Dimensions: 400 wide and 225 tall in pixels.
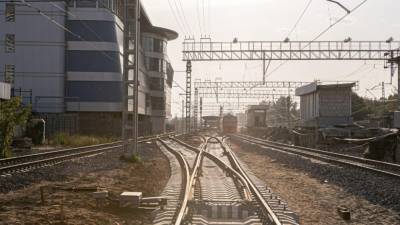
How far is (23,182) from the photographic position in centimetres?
1398

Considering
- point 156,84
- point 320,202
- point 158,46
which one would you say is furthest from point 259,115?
point 320,202

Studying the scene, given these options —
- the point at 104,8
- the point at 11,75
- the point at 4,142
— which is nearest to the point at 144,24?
the point at 104,8

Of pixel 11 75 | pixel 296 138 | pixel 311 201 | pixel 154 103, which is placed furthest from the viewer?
pixel 154 103

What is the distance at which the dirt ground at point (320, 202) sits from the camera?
9.56 m

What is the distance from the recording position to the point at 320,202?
38.5 feet

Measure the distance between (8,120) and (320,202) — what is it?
17535mm

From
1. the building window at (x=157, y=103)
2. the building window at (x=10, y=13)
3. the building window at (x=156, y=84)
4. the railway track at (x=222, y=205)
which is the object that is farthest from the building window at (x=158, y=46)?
the railway track at (x=222, y=205)

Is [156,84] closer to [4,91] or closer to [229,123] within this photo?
[229,123]

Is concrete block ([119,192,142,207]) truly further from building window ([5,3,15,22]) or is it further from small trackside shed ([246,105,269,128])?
small trackside shed ([246,105,269,128])

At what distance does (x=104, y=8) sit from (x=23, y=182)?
142ft

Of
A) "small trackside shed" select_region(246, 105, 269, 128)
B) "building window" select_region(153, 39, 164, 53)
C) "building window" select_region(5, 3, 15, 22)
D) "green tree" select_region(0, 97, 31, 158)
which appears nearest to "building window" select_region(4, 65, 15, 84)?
"building window" select_region(5, 3, 15, 22)

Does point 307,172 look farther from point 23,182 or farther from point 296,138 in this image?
point 296,138

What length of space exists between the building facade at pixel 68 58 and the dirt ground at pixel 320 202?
37837 mm

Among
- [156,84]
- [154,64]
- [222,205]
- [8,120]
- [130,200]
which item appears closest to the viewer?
[130,200]
